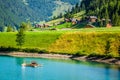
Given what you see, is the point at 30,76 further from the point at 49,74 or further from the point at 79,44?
the point at 79,44

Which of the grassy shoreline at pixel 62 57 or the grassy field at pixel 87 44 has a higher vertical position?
the grassy field at pixel 87 44

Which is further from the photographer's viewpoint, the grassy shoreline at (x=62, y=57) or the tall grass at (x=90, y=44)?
the tall grass at (x=90, y=44)

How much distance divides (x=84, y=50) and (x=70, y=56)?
→ 25.3ft

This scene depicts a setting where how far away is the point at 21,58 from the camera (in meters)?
176

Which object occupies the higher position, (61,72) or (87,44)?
(87,44)

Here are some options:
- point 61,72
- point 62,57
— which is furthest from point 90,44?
point 61,72

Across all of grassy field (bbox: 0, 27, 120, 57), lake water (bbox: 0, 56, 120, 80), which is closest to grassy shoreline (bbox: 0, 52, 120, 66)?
grassy field (bbox: 0, 27, 120, 57)

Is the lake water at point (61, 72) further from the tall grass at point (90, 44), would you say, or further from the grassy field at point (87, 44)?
the grassy field at point (87, 44)

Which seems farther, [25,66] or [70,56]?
[70,56]

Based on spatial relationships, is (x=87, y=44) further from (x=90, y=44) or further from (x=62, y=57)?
(x=62, y=57)

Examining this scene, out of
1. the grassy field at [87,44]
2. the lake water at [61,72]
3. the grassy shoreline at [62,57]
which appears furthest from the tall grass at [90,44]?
the lake water at [61,72]

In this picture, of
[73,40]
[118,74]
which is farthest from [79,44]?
[118,74]

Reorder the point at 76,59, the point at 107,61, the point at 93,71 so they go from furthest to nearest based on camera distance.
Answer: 1. the point at 76,59
2. the point at 107,61
3. the point at 93,71

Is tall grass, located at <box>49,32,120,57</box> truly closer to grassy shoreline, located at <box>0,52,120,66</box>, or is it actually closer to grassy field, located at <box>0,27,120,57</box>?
grassy field, located at <box>0,27,120,57</box>
